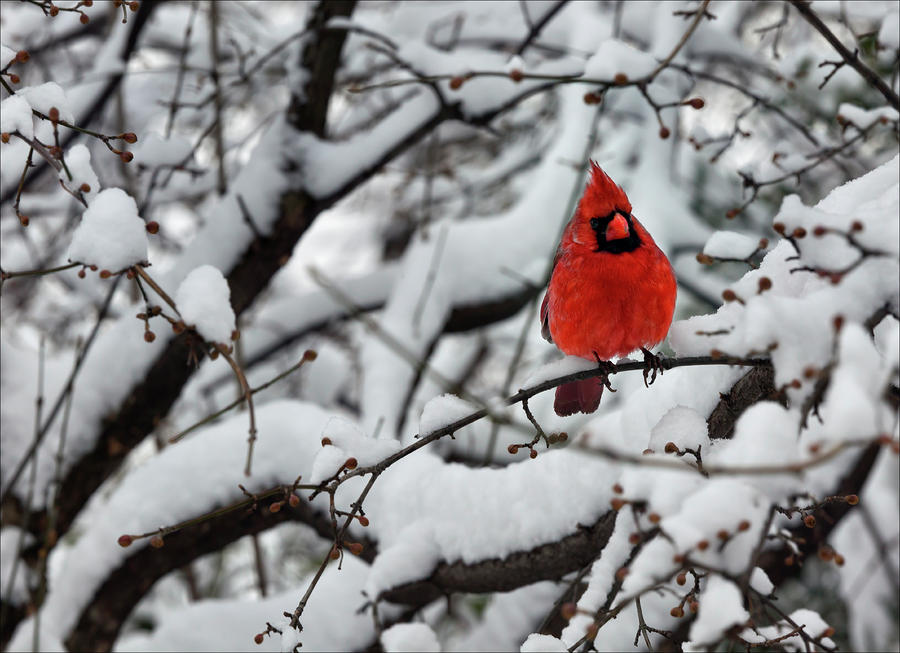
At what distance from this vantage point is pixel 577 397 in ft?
7.52

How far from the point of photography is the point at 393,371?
3783mm

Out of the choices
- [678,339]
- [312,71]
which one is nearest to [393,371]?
[312,71]

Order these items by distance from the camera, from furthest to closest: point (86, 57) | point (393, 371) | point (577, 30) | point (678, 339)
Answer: point (86, 57) → point (577, 30) → point (393, 371) → point (678, 339)

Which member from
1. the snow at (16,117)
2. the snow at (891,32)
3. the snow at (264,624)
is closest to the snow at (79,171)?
the snow at (16,117)

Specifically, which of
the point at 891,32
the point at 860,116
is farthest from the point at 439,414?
the point at 891,32

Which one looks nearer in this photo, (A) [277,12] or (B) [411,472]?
(B) [411,472]

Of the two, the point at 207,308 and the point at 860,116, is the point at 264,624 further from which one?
the point at 860,116

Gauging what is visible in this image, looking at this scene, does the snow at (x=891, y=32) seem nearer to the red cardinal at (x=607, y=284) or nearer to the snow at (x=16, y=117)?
the red cardinal at (x=607, y=284)

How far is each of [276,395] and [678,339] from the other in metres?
4.69

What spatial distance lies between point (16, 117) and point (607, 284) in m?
1.27

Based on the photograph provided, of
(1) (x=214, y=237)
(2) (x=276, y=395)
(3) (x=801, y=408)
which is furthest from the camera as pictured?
(2) (x=276, y=395)

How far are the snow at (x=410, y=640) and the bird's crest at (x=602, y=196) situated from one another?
1067mm

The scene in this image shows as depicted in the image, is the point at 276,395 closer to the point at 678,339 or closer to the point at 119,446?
the point at 119,446

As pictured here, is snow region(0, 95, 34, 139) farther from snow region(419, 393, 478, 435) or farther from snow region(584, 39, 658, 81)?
Answer: snow region(584, 39, 658, 81)
